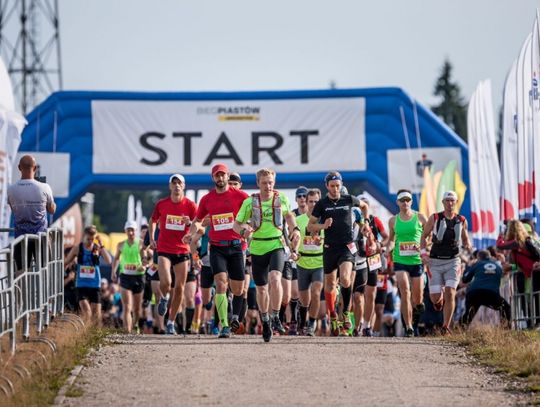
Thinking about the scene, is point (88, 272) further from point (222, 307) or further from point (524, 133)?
point (524, 133)

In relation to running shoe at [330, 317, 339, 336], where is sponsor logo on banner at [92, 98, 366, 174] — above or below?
above

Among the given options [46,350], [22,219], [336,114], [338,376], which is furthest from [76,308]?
[336,114]

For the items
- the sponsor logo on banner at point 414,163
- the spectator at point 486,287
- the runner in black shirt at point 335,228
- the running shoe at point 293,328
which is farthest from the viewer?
the sponsor logo on banner at point 414,163

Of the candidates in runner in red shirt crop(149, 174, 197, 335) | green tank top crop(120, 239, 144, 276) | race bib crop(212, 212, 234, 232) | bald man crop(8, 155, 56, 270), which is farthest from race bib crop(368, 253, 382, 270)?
bald man crop(8, 155, 56, 270)

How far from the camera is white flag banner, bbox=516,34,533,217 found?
21.4 m

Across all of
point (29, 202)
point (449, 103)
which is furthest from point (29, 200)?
point (449, 103)

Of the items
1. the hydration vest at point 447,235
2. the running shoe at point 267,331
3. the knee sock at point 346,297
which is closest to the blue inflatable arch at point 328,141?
the hydration vest at point 447,235

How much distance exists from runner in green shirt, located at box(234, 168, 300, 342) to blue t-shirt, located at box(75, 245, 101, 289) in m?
5.88

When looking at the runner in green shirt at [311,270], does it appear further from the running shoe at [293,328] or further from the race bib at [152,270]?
the race bib at [152,270]

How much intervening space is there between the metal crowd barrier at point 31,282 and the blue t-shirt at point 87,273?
3.94 metres

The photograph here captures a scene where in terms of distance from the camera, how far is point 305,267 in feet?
62.0

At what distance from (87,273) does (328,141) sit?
1444cm

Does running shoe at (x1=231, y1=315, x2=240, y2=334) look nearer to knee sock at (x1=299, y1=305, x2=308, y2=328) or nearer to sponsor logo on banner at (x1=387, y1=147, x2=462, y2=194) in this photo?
knee sock at (x1=299, y1=305, x2=308, y2=328)

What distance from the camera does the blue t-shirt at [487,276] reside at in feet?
68.1
